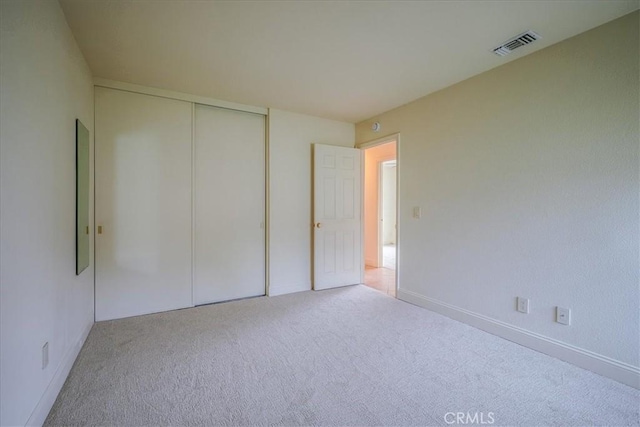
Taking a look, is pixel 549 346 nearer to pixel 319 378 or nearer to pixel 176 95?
pixel 319 378

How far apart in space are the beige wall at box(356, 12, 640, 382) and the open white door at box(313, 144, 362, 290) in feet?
3.95

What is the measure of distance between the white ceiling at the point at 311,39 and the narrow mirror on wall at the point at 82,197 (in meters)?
0.75

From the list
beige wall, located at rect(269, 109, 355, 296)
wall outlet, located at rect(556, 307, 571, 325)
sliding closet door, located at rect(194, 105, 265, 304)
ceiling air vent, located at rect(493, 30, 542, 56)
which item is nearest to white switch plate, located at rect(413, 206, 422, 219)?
beige wall, located at rect(269, 109, 355, 296)

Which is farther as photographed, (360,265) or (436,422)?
(360,265)

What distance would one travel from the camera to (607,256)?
207cm

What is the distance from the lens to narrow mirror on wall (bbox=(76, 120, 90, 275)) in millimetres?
2293

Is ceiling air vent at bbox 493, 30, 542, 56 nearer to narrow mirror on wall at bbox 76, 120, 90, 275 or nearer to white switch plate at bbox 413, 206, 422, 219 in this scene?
white switch plate at bbox 413, 206, 422, 219

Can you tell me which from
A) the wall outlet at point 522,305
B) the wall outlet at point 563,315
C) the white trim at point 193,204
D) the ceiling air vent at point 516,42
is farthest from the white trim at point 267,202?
the wall outlet at point 563,315

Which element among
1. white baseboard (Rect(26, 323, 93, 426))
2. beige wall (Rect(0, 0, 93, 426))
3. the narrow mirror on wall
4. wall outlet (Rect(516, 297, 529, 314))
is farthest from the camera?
wall outlet (Rect(516, 297, 529, 314))

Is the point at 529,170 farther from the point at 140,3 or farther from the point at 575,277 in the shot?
the point at 140,3

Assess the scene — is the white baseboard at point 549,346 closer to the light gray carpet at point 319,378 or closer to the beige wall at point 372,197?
the light gray carpet at point 319,378

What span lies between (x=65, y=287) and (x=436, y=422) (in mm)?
2562

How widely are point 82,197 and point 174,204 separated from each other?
94 centimetres

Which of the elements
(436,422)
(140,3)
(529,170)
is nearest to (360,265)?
(529,170)
